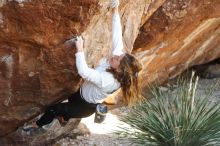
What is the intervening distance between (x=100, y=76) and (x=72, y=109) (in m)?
0.82

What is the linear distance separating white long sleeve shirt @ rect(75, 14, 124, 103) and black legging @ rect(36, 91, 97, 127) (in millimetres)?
157

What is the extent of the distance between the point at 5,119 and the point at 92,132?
228cm

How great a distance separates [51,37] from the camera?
5.72 m

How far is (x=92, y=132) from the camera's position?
861 cm

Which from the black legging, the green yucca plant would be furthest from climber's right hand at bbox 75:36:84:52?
the green yucca plant

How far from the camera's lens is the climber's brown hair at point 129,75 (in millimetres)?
5684

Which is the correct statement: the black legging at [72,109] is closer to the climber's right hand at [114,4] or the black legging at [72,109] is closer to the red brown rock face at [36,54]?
the red brown rock face at [36,54]

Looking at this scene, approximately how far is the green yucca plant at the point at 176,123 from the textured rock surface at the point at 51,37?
0.95 meters

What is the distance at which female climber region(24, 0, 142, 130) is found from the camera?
5707 mm

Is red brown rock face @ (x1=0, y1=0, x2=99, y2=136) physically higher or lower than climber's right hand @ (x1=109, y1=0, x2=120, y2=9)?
lower

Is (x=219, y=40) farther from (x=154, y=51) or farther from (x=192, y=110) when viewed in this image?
(x=192, y=110)

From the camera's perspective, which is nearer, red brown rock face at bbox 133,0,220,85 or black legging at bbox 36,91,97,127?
black legging at bbox 36,91,97,127

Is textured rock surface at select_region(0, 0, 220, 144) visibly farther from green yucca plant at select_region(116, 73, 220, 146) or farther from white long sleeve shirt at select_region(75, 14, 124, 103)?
green yucca plant at select_region(116, 73, 220, 146)

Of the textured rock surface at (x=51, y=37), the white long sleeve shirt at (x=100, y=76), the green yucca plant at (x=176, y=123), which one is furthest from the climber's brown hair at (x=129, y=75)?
the green yucca plant at (x=176, y=123)
